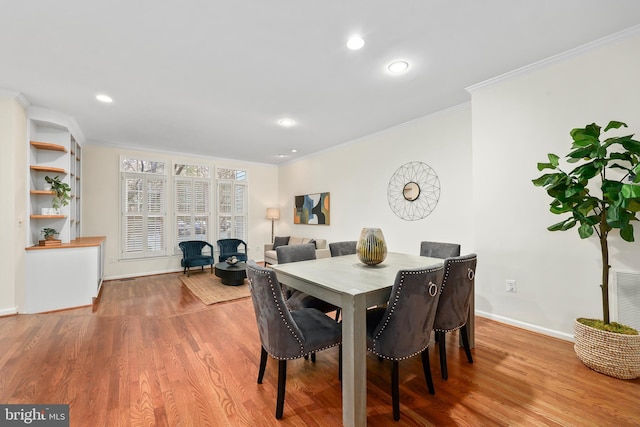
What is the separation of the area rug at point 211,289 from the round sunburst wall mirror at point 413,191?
2860 millimetres

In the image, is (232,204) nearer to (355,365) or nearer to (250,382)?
(250,382)

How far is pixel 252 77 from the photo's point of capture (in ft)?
9.51

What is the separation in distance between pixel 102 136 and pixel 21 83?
2.11m

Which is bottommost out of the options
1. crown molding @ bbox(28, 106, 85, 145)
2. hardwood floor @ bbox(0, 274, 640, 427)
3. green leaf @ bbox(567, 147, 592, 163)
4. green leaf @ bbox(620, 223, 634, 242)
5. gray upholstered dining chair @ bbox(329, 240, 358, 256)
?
hardwood floor @ bbox(0, 274, 640, 427)

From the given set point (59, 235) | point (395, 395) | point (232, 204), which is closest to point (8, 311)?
point (59, 235)

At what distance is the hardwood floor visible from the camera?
5.60 ft

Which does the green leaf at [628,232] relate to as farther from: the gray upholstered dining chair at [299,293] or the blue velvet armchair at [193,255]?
the blue velvet armchair at [193,255]

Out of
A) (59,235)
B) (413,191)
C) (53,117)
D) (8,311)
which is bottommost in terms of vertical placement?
(8,311)

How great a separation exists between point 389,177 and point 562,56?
8.18 feet

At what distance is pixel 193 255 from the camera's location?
241 inches

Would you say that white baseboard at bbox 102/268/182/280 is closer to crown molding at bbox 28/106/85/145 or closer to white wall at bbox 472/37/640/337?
crown molding at bbox 28/106/85/145

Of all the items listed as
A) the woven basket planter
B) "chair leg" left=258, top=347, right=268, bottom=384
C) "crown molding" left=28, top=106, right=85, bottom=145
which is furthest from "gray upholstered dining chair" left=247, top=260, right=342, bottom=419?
"crown molding" left=28, top=106, right=85, bottom=145

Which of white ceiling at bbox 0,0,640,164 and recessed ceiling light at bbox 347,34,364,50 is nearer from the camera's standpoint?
white ceiling at bbox 0,0,640,164
